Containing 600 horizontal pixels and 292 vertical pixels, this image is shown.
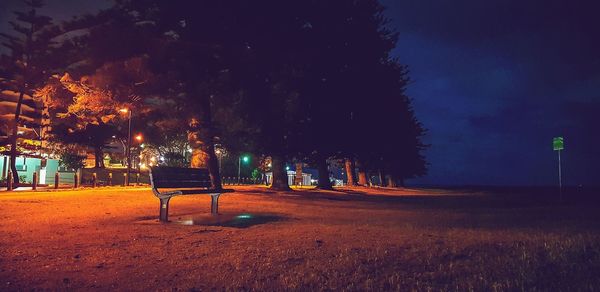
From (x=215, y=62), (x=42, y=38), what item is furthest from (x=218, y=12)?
(x=42, y=38)

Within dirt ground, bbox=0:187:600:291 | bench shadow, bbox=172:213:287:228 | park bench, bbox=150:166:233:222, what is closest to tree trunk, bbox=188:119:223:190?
park bench, bbox=150:166:233:222

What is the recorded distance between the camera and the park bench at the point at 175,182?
30.7ft

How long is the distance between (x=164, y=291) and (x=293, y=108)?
1742 centimetres

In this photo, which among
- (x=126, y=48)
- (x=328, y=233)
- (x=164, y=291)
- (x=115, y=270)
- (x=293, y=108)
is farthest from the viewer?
(x=293, y=108)

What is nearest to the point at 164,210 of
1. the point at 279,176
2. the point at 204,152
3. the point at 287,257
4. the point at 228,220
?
the point at 228,220

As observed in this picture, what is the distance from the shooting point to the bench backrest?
31.3 ft

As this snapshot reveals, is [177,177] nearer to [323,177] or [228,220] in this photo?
[228,220]

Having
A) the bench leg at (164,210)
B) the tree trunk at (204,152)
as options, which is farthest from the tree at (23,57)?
the bench leg at (164,210)

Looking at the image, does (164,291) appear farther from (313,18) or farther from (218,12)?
(313,18)

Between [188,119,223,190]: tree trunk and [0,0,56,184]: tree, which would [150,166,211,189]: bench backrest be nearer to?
[188,119,223,190]: tree trunk

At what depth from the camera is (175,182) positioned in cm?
1039

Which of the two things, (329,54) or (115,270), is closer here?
(115,270)

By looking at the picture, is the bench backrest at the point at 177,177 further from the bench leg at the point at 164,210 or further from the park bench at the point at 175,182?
the bench leg at the point at 164,210

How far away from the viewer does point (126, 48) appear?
17.6 meters
